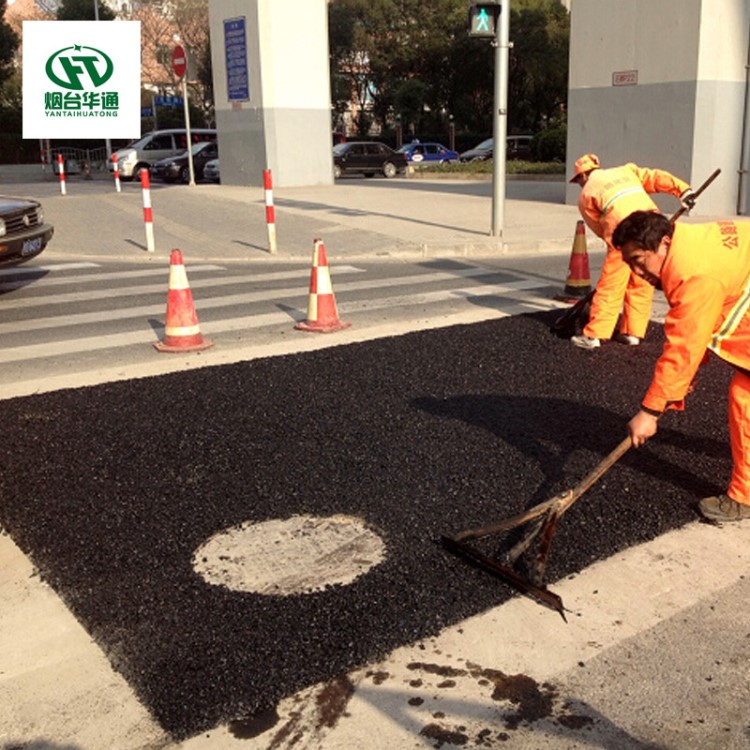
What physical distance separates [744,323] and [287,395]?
10.2 feet

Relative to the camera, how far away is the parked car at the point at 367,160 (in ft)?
113

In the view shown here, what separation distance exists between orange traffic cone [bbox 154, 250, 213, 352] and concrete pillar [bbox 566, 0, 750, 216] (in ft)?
39.7

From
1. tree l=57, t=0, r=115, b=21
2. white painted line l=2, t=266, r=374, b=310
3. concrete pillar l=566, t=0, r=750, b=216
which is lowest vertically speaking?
white painted line l=2, t=266, r=374, b=310

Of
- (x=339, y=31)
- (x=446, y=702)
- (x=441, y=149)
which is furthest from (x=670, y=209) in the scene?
(x=339, y=31)

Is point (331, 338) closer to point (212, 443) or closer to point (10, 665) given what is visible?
point (212, 443)

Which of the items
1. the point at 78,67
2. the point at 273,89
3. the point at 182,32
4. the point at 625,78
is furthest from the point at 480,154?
the point at 78,67

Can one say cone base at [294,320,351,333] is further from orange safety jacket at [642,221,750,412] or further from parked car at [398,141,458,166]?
parked car at [398,141,458,166]

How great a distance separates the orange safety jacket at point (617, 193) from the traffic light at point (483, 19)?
6.12m

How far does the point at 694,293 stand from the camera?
3463mm

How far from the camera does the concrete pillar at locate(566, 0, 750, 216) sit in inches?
648

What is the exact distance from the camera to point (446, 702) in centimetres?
282

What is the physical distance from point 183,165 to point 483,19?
18.9 metres

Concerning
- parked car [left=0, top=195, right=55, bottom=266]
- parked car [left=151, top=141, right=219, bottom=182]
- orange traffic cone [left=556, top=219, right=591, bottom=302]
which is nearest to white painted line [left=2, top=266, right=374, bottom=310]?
parked car [left=0, top=195, right=55, bottom=266]

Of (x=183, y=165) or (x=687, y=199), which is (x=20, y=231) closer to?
(x=687, y=199)
